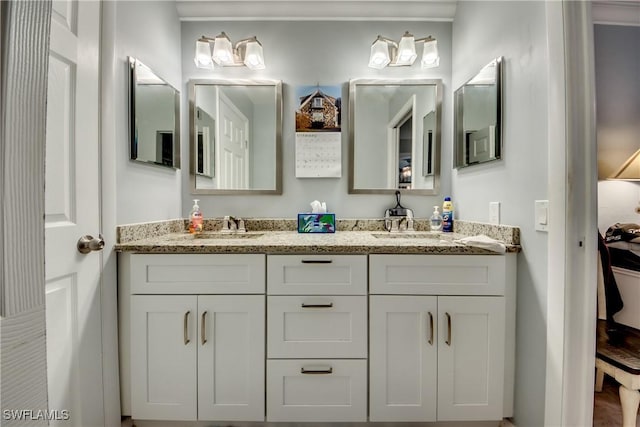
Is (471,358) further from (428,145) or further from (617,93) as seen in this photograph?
(617,93)

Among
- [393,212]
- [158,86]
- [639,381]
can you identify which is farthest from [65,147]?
[639,381]

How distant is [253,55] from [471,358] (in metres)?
2.01

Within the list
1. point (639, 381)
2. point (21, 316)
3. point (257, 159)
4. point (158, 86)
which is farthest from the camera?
point (257, 159)

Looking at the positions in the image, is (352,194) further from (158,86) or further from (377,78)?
(158,86)

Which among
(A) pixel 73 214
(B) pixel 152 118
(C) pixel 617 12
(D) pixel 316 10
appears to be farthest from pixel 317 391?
(C) pixel 617 12

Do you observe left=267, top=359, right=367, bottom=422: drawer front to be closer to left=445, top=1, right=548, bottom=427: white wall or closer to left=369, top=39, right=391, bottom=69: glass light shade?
left=445, top=1, right=548, bottom=427: white wall

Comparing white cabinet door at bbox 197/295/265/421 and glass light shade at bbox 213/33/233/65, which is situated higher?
glass light shade at bbox 213/33/233/65

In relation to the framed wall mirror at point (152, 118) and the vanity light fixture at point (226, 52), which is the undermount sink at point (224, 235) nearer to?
the framed wall mirror at point (152, 118)

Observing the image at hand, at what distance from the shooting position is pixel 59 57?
1072 mm

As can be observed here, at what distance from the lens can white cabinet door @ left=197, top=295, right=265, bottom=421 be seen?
1.33m

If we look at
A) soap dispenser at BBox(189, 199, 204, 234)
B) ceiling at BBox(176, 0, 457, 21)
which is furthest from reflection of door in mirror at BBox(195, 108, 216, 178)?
ceiling at BBox(176, 0, 457, 21)

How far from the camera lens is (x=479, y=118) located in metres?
1.60

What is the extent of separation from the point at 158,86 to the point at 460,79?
5.79ft

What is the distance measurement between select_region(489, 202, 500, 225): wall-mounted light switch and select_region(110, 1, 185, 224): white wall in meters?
1.78
